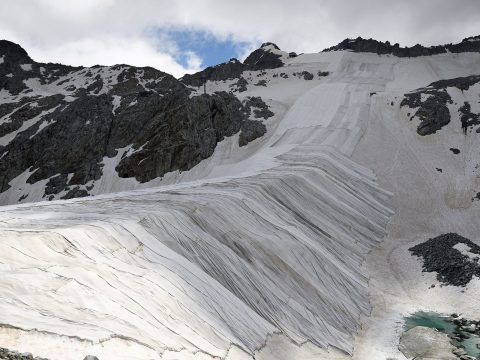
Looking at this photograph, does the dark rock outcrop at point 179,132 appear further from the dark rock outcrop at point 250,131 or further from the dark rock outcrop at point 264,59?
the dark rock outcrop at point 264,59

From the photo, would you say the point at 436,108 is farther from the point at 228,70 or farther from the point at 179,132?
the point at 228,70

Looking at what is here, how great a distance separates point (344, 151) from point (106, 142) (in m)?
45.3

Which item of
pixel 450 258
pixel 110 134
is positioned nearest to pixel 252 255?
pixel 450 258

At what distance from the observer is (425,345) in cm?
2291

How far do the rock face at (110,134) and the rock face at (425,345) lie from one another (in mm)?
50760

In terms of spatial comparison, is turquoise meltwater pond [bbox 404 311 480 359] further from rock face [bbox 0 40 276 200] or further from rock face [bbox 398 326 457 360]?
rock face [bbox 0 40 276 200]

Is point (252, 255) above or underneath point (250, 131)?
underneath

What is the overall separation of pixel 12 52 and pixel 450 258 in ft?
470

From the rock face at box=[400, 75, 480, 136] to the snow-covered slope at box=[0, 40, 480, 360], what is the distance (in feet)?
4.30

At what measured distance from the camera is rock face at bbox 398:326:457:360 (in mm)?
21975

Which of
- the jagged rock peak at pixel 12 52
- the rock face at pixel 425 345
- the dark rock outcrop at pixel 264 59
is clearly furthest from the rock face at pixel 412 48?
the rock face at pixel 425 345

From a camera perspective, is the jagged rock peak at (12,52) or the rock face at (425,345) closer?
the rock face at (425,345)

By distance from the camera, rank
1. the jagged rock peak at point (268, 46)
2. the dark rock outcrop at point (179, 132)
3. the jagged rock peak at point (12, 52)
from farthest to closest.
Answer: the jagged rock peak at point (268, 46), the jagged rock peak at point (12, 52), the dark rock outcrop at point (179, 132)

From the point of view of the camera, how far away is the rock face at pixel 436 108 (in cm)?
6194
